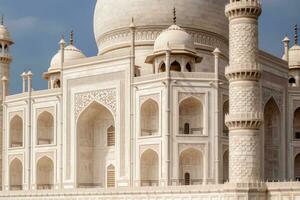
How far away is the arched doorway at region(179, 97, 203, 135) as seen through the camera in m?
19.4

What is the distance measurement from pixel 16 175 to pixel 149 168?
5.84 m

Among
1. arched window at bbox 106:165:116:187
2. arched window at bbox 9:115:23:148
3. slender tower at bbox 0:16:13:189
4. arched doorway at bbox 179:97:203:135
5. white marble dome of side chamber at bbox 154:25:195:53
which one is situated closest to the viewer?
arched doorway at bbox 179:97:203:135

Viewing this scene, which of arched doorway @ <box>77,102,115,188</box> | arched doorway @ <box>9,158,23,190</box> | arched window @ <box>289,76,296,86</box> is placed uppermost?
arched window @ <box>289,76,296,86</box>

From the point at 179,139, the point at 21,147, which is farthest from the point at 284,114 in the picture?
the point at 21,147

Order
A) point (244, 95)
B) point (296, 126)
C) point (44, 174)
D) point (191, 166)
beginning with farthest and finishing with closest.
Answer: point (296, 126) → point (44, 174) → point (191, 166) → point (244, 95)

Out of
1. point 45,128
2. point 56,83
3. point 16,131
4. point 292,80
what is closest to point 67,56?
point 56,83

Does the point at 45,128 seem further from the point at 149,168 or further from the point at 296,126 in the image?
the point at 296,126

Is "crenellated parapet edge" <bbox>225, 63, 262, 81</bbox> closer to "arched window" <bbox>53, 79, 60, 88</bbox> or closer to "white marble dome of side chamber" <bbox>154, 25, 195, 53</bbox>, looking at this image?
"white marble dome of side chamber" <bbox>154, 25, 195, 53</bbox>

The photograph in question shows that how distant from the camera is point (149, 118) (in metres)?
19.9

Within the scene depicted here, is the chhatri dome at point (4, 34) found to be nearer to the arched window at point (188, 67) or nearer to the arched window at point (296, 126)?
the arched window at point (188, 67)

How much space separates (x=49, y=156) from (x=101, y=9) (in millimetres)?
5843

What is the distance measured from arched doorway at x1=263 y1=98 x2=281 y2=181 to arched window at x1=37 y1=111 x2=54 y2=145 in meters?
7.07

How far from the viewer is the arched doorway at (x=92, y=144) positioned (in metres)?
21.0

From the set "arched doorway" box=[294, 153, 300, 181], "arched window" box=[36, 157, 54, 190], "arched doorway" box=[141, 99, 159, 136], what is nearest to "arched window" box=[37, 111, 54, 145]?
"arched window" box=[36, 157, 54, 190]
